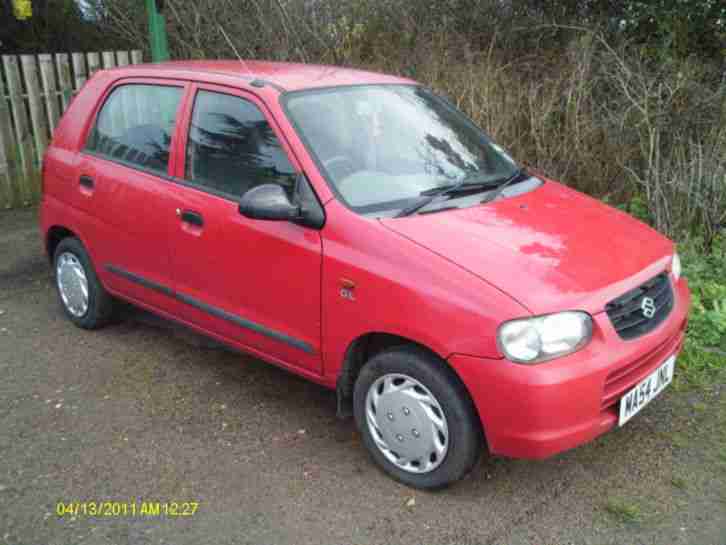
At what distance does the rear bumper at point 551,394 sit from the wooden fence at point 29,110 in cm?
698

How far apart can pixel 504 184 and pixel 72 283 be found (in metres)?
3.02

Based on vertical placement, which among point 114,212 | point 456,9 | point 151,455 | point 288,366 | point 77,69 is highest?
point 456,9

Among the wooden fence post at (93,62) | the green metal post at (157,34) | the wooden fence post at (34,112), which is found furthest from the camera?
the wooden fence post at (93,62)

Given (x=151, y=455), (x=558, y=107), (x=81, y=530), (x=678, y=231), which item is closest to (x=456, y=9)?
(x=558, y=107)

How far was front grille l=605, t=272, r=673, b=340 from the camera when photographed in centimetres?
296

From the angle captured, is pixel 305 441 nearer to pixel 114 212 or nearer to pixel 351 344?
pixel 351 344

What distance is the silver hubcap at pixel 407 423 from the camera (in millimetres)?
3031

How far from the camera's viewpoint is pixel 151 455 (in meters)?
3.51

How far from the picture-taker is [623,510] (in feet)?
10.00

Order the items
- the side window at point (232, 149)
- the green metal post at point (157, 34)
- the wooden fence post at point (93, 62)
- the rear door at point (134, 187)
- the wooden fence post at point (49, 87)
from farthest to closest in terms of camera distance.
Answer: the wooden fence post at point (93, 62), the wooden fence post at point (49, 87), the green metal post at point (157, 34), the rear door at point (134, 187), the side window at point (232, 149)

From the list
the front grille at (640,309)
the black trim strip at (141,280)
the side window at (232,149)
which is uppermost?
the side window at (232,149)

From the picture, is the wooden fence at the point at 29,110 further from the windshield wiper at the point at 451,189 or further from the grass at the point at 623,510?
the grass at the point at 623,510

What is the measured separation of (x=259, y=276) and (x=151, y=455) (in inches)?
40.1
